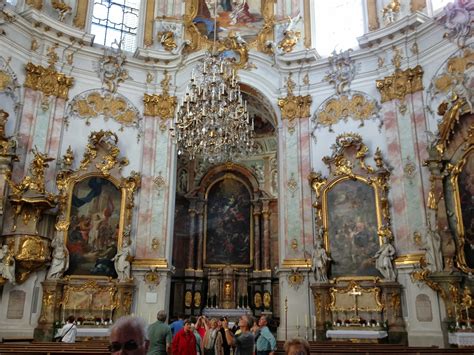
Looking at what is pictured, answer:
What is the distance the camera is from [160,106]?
15.6m

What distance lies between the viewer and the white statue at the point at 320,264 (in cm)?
1341

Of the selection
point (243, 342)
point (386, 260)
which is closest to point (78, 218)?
point (386, 260)

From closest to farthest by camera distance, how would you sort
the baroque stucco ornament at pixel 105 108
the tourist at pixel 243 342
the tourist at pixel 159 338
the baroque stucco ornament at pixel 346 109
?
the tourist at pixel 243 342 < the tourist at pixel 159 338 < the baroque stucco ornament at pixel 346 109 < the baroque stucco ornament at pixel 105 108

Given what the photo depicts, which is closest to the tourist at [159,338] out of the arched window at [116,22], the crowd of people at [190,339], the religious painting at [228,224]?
the crowd of people at [190,339]

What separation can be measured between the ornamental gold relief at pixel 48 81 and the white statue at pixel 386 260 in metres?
10.8

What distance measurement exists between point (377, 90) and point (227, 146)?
5963mm

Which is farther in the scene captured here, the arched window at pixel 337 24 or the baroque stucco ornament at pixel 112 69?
the arched window at pixel 337 24

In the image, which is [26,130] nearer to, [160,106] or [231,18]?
[160,106]

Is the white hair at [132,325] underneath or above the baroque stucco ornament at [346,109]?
underneath

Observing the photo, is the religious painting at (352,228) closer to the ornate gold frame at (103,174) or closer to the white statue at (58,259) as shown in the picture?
the ornate gold frame at (103,174)

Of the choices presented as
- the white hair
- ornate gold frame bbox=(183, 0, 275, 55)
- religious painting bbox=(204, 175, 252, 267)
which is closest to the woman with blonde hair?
the white hair

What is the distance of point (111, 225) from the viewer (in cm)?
1421

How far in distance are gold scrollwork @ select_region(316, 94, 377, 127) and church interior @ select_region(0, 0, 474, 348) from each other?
50 millimetres

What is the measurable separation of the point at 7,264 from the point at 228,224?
29.3 feet
